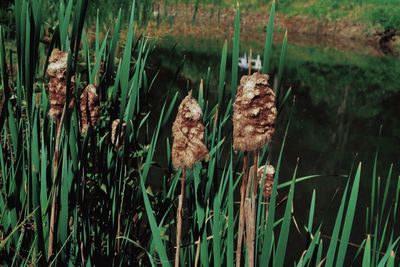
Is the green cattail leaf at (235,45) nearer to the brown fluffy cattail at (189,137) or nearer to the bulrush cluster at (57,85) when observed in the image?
the brown fluffy cattail at (189,137)

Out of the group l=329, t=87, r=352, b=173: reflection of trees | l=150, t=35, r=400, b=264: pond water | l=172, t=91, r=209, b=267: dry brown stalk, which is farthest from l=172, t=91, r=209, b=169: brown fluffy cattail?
l=329, t=87, r=352, b=173: reflection of trees

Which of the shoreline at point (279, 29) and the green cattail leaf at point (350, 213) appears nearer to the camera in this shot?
the green cattail leaf at point (350, 213)

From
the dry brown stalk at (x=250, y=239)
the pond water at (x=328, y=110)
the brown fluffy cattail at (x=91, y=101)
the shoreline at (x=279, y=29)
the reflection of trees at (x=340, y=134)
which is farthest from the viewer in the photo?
the shoreline at (x=279, y=29)

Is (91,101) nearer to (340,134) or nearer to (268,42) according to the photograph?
(268,42)

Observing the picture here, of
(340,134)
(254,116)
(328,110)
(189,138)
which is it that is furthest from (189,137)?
(328,110)

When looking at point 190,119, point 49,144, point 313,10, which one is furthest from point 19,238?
point 313,10

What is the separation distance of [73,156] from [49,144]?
0.21 meters

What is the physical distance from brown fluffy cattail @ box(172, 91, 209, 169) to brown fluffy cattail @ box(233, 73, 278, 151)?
58 millimetres

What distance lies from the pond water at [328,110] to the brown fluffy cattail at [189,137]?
3.15 m

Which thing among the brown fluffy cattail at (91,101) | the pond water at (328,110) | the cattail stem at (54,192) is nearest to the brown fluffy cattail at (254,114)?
the cattail stem at (54,192)

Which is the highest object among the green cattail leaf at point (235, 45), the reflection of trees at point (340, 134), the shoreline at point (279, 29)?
the green cattail leaf at point (235, 45)

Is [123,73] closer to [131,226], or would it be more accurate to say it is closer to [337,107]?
[131,226]

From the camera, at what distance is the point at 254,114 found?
803mm

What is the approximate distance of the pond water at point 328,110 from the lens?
20.3ft
